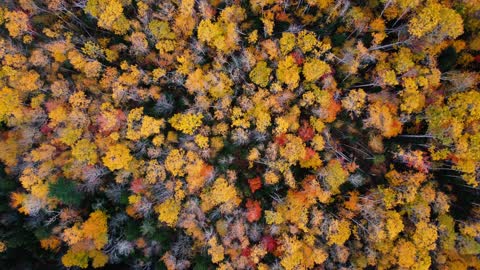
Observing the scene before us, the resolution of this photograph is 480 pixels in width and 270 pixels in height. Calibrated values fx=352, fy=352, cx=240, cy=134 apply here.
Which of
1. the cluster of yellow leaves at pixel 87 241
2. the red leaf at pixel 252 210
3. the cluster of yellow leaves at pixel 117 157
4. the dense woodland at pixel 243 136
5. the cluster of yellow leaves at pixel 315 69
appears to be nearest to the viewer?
the cluster of yellow leaves at pixel 117 157

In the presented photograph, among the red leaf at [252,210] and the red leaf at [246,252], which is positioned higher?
the red leaf at [252,210]

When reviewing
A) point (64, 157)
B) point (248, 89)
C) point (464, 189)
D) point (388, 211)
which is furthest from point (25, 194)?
point (464, 189)

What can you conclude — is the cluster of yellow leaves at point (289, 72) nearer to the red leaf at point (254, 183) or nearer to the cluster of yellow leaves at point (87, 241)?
the red leaf at point (254, 183)

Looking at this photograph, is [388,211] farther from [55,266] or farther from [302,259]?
[55,266]

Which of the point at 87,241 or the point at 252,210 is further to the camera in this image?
the point at 87,241

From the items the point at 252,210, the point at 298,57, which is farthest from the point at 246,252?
the point at 298,57

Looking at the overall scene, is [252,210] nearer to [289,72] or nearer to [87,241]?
[289,72]

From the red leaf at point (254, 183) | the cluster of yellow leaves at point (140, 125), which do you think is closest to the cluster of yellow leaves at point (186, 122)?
the cluster of yellow leaves at point (140, 125)

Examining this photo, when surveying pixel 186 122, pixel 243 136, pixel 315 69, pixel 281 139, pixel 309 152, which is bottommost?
pixel 186 122
